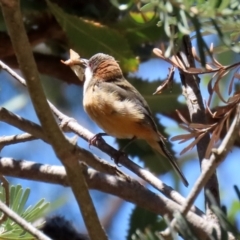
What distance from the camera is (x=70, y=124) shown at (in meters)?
0.94

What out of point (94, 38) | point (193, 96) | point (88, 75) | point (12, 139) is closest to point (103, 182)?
point (12, 139)

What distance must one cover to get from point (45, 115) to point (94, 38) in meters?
0.90

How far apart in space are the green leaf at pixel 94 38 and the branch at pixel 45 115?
0.83 metres

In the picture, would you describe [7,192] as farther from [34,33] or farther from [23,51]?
[34,33]

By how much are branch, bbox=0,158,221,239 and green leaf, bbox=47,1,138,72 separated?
2.01 feet

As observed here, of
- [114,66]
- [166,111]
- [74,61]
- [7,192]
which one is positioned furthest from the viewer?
[114,66]

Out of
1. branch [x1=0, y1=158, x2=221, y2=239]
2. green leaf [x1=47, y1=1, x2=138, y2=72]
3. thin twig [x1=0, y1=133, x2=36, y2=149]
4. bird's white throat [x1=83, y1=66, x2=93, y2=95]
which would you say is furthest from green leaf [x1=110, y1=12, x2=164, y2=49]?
branch [x1=0, y1=158, x2=221, y2=239]

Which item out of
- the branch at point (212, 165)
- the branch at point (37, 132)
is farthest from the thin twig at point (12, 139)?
the branch at point (212, 165)

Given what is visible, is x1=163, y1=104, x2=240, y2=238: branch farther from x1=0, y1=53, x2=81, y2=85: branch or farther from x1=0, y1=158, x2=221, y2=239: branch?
x1=0, y1=53, x2=81, y2=85: branch

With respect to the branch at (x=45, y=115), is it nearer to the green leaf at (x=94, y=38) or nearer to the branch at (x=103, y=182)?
the branch at (x=103, y=182)

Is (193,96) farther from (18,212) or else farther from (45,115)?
(45,115)

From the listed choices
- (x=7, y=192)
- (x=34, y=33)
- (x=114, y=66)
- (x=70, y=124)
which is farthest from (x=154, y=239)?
(x=114, y=66)

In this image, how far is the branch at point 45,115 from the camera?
442 millimetres

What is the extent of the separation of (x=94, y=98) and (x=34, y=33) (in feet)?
0.85
